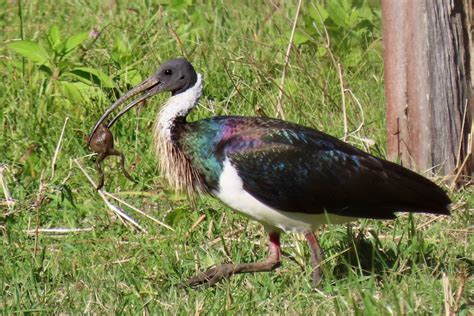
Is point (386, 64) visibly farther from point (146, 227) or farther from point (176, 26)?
point (176, 26)

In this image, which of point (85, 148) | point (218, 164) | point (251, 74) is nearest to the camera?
point (218, 164)

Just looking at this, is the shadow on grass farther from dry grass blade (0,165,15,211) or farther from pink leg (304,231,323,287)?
dry grass blade (0,165,15,211)

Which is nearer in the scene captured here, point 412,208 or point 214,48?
point 412,208

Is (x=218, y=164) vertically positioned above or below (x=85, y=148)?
above

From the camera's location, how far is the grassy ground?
5.84 meters

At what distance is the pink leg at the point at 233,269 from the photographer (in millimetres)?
6078

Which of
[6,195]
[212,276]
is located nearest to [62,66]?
[6,195]

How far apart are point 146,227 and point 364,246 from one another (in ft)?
4.19

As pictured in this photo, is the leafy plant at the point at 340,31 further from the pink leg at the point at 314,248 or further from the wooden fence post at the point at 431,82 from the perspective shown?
the pink leg at the point at 314,248

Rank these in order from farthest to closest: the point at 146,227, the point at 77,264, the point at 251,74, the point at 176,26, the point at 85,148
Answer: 1. the point at 176,26
2. the point at 251,74
3. the point at 85,148
4. the point at 146,227
5. the point at 77,264

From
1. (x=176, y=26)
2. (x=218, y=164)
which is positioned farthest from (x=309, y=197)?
(x=176, y=26)

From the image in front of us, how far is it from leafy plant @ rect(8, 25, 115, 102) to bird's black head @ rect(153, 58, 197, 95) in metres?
1.56

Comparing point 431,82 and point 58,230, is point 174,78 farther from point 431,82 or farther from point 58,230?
point 431,82

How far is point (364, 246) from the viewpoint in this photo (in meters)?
6.45
